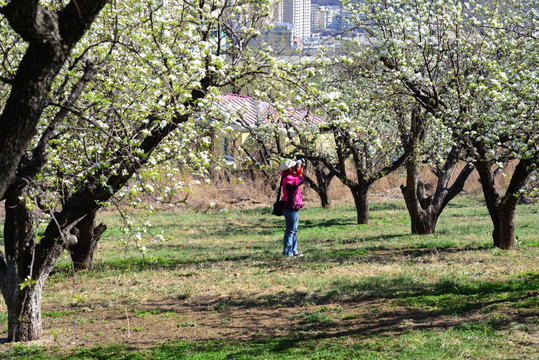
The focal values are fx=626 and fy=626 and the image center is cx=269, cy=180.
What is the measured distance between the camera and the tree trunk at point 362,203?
2145cm

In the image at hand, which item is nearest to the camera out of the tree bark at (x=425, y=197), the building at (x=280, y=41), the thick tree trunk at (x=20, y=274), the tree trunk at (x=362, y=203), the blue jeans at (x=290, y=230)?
the thick tree trunk at (x=20, y=274)

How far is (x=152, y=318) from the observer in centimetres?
912

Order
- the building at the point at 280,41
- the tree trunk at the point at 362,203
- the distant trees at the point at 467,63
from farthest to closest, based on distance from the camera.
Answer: the tree trunk at the point at 362,203 → the distant trees at the point at 467,63 → the building at the point at 280,41

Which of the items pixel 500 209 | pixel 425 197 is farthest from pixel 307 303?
pixel 425 197

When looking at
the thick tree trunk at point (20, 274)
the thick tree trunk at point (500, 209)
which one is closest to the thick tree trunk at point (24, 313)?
the thick tree trunk at point (20, 274)

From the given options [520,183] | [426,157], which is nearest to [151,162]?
[520,183]

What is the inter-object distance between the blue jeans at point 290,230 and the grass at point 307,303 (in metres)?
0.46

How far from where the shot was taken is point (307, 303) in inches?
361

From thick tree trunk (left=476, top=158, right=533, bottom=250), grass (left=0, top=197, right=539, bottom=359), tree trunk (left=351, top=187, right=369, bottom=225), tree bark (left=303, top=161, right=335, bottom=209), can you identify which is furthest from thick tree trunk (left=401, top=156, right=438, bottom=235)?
tree bark (left=303, top=161, right=335, bottom=209)

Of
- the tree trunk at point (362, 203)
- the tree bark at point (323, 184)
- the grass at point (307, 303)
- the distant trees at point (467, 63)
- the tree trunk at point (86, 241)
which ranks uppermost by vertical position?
the distant trees at point (467, 63)

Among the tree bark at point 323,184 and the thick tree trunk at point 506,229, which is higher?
the tree bark at point 323,184

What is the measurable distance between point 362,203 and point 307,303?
1265 centimetres

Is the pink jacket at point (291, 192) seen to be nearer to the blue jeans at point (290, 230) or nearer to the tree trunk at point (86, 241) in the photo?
the blue jeans at point (290, 230)

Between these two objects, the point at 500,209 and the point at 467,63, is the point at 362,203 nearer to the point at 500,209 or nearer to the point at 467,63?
the point at 500,209
